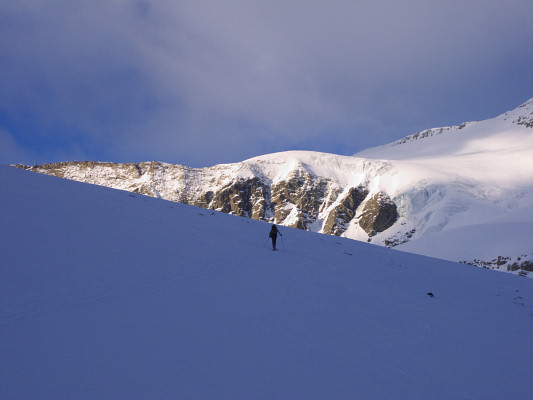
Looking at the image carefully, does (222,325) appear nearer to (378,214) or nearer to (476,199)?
(476,199)

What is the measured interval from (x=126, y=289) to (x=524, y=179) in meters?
109

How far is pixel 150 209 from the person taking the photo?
20438 millimetres

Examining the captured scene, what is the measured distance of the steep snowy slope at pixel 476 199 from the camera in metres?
51.8

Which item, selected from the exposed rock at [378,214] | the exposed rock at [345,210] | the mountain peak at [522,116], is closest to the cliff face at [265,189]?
the exposed rock at [345,210]

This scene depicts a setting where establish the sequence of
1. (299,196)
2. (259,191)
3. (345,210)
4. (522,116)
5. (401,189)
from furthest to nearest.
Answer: (259,191)
(522,116)
(299,196)
(345,210)
(401,189)

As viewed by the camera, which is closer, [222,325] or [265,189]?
[222,325]

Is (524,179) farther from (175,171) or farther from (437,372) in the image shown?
(175,171)

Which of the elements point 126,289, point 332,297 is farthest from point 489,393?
point 126,289

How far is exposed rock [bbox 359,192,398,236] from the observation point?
413ft

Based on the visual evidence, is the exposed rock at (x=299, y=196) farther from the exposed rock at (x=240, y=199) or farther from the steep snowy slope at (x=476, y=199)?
the steep snowy slope at (x=476, y=199)

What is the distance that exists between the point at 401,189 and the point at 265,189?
69.9 meters

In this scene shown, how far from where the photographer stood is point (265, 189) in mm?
169750

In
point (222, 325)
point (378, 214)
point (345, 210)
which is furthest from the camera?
point (345, 210)

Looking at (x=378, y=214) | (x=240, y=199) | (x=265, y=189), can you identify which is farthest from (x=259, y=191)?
(x=378, y=214)
